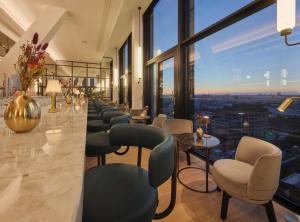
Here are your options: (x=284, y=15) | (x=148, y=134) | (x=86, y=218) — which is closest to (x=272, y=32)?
(x=284, y=15)

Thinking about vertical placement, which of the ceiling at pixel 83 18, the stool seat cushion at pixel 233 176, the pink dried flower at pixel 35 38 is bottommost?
the stool seat cushion at pixel 233 176

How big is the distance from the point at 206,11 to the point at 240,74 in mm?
1401

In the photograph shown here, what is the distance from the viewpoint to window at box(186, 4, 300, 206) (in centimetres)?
190

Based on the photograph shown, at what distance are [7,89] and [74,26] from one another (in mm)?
4634

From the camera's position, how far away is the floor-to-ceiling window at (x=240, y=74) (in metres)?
1.92

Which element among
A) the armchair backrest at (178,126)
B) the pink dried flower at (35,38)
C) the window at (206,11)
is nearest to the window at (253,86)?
the window at (206,11)

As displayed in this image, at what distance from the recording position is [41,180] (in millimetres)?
606

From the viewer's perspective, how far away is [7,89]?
2783mm

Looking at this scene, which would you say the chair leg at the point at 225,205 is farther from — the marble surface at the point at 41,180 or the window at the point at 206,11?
the window at the point at 206,11

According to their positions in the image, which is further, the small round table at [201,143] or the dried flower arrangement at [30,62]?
the small round table at [201,143]

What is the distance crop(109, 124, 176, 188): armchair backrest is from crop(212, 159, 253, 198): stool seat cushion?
876 millimetres

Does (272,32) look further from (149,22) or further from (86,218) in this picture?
(149,22)

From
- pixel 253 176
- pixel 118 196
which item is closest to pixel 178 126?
pixel 253 176

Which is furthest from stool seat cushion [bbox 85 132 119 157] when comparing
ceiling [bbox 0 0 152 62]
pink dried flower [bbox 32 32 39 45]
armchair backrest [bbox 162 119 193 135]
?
ceiling [bbox 0 0 152 62]
